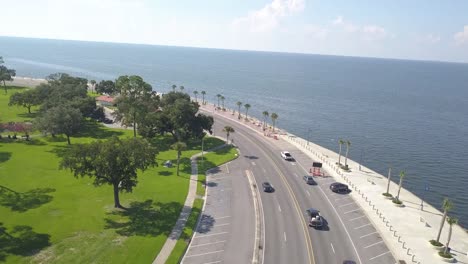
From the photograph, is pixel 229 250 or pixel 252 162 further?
pixel 252 162

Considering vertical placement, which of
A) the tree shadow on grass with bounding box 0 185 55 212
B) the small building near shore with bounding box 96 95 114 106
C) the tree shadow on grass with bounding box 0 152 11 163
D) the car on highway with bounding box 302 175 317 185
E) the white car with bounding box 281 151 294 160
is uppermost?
the small building near shore with bounding box 96 95 114 106

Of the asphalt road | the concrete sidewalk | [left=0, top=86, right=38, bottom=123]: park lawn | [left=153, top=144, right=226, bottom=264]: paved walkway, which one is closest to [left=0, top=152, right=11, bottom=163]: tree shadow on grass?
[left=0, top=86, right=38, bottom=123]: park lawn

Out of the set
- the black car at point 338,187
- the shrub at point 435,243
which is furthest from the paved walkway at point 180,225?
the shrub at point 435,243

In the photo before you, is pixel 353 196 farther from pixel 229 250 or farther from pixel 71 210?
pixel 71 210

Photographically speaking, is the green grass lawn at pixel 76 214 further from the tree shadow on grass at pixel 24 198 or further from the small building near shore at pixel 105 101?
the small building near shore at pixel 105 101

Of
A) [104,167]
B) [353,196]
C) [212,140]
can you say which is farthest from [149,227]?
[212,140]

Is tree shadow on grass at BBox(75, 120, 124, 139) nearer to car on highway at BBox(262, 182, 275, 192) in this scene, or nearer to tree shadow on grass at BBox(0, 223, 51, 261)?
car on highway at BBox(262, 182, 275, 192)
